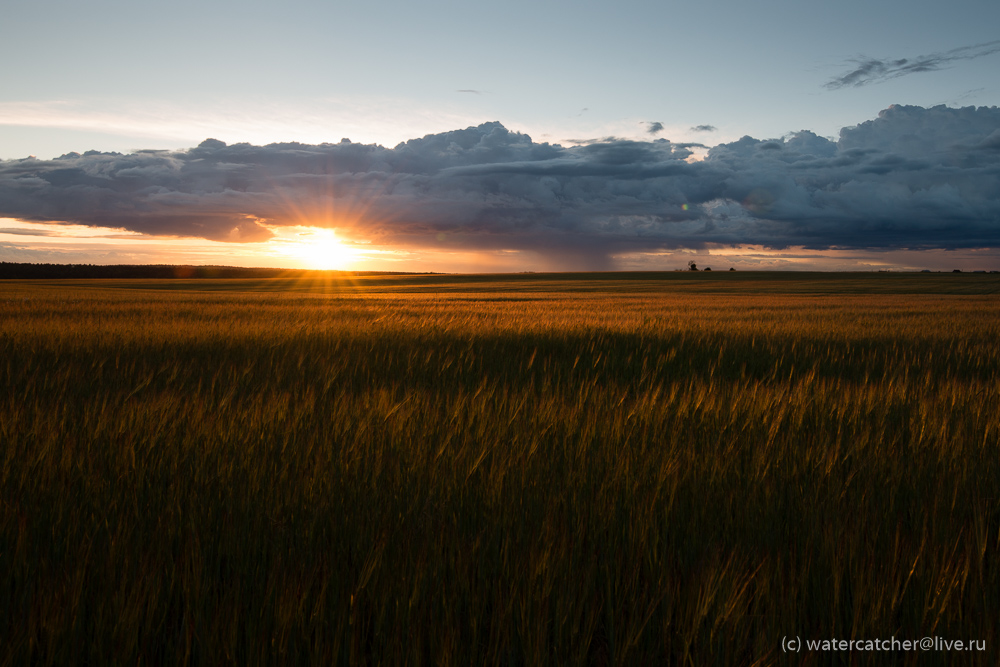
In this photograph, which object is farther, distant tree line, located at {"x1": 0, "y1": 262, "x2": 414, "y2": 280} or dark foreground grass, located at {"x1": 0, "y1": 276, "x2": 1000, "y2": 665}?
distant tree line, located at {"x1": 0, "y1": 262, "x2": 414, "y2": 280}

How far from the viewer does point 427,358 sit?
621 centimetres

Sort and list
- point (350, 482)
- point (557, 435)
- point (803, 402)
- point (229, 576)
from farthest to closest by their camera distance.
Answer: point (803, 402) → point (557, 435) → point (350, 482) → point (229, 576)

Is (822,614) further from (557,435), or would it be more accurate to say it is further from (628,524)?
(557,435)

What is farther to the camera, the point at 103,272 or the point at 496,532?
the point at 103,272

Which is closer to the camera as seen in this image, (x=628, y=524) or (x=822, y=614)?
(x=822, y=614)

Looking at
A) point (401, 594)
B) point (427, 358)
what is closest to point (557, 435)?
point (401, 594)

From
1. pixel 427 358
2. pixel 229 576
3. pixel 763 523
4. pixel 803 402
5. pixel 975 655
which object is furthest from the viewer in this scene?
pixel 427 358

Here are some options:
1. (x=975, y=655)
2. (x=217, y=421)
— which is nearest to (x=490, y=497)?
(x=975, y=655)

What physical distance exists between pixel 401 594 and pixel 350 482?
2.85ft

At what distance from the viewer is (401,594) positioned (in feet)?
5.27

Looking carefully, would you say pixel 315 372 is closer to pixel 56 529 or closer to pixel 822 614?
pixel 56 529

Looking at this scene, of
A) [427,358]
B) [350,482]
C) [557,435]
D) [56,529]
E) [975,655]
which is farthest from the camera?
[427,358]

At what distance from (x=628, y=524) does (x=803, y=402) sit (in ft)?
8.08

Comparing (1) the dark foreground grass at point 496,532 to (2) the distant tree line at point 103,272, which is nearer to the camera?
(1) the dark foreground grass at point 496,532
